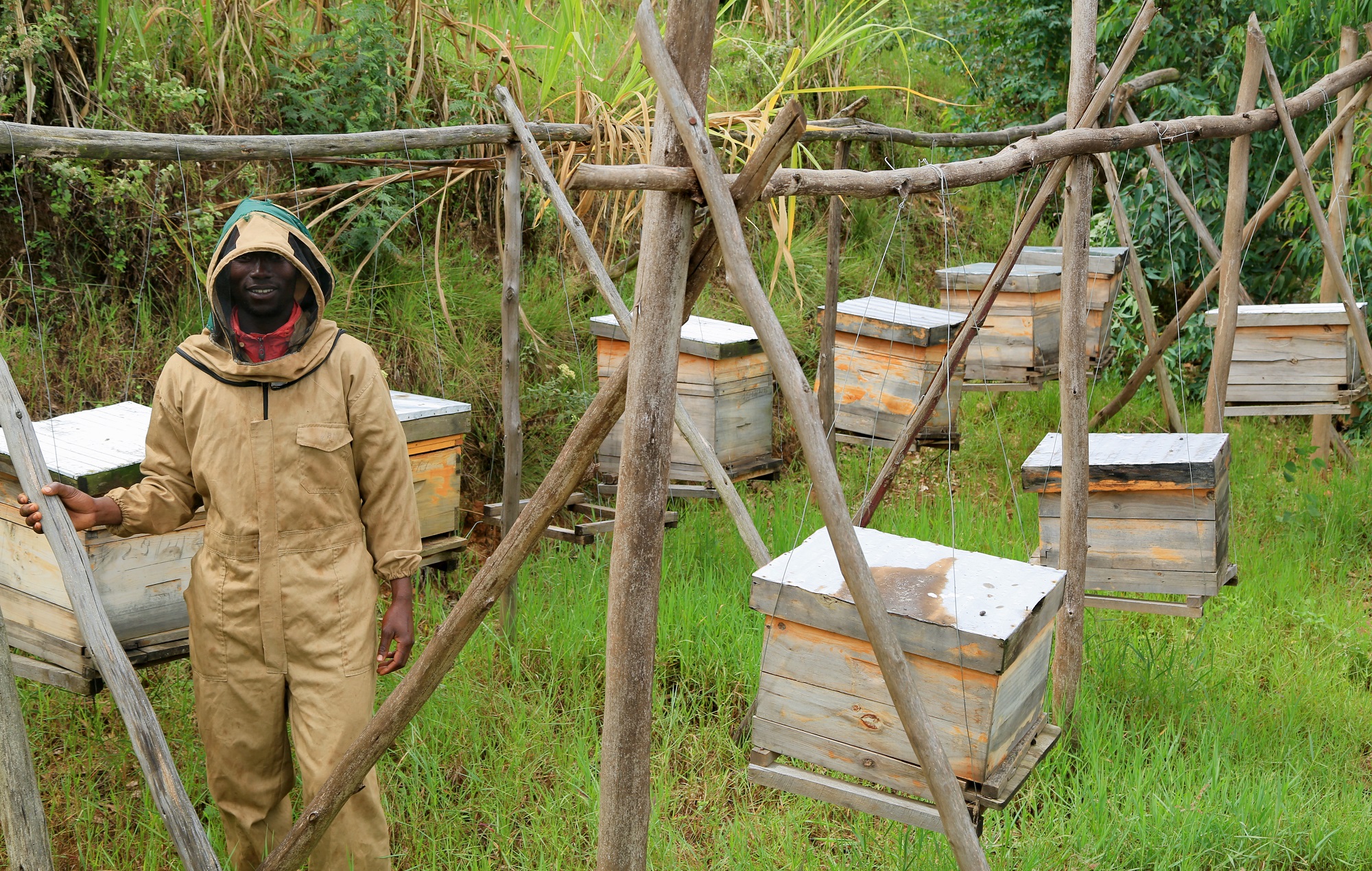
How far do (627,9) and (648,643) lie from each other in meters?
9.15

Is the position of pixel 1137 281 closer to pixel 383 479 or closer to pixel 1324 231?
pixel 1324 231

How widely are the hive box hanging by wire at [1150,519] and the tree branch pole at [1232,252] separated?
45.4 inches

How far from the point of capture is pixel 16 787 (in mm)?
2691

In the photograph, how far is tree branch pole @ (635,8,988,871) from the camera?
7.36 feet

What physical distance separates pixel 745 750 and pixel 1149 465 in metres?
1.85

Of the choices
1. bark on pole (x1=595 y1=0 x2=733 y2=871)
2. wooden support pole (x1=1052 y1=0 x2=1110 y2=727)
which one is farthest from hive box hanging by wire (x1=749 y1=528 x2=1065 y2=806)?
wooden support pole (x1=1052 y1=0 x2=1110 y2=727)

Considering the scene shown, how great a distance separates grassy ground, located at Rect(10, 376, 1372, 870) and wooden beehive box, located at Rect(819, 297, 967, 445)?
74 cm

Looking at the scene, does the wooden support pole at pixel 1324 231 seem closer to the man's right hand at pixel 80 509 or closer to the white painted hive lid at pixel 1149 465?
the white painted hive lid at pixel 1149 465

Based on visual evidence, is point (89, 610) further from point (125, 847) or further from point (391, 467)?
point (125, 847)

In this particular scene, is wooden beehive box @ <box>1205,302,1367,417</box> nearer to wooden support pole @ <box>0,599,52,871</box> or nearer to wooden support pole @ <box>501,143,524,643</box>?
wooden support pole @ <box>501,143,524,643</box>

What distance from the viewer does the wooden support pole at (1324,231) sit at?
5332 millimetres

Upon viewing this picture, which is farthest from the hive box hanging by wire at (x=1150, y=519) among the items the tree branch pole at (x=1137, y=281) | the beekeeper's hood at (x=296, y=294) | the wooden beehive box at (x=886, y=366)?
the beekeeper's hood at (x=296, y=294)

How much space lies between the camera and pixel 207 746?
10.3 feet

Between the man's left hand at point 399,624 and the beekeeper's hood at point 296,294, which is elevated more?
the beekeeper's hood at point 296,294
